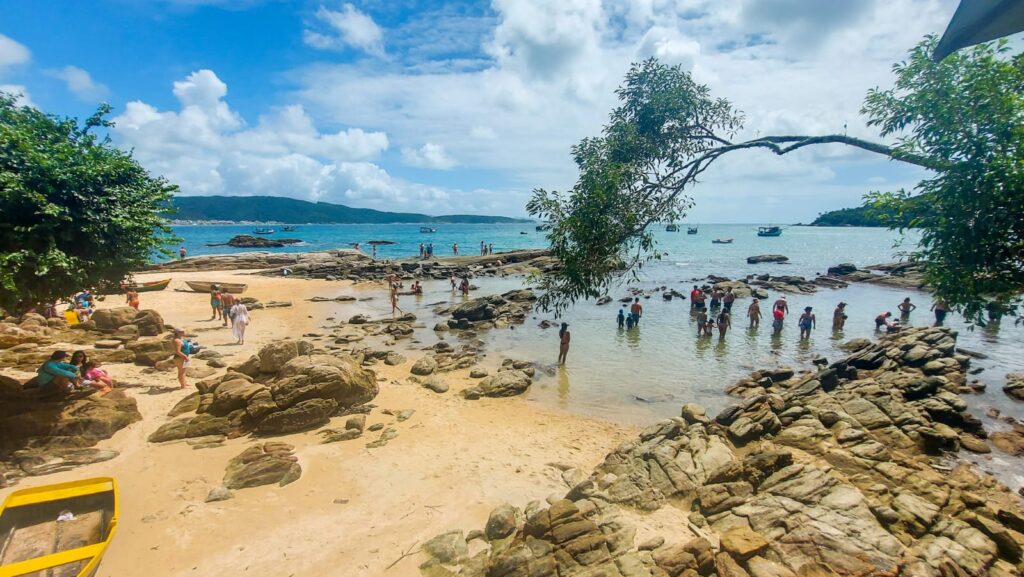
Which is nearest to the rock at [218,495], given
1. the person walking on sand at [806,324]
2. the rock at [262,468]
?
the rock at [262,468]

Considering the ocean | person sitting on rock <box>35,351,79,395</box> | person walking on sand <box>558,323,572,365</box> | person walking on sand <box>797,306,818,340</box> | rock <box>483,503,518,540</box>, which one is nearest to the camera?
rock <box>483,503,518,540</box>

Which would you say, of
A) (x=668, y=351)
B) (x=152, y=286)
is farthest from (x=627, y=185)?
(x=152, y=286)

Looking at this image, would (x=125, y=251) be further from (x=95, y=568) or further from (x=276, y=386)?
(x=95, y=568)

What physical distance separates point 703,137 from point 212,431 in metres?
13.2

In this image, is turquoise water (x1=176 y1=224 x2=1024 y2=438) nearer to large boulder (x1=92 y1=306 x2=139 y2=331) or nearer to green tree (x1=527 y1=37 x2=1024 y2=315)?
green tree (x1=527 y1=37 x2=1024 y2=315)

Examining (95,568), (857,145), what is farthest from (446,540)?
(857,145)

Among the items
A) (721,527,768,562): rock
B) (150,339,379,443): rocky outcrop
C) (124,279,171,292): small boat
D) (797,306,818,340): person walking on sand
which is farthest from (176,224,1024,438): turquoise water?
(124,279,171,292): small boat

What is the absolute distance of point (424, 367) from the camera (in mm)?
18359

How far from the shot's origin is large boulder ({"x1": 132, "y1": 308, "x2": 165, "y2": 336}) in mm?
19734

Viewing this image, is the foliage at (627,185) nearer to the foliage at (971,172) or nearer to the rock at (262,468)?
the foliage at (971,172)

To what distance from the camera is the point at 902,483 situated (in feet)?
30.3

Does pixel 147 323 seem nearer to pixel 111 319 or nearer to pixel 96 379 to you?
pixel 111 319

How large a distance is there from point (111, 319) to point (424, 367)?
13.2m

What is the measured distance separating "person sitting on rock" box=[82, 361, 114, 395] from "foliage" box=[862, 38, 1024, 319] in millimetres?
17729
